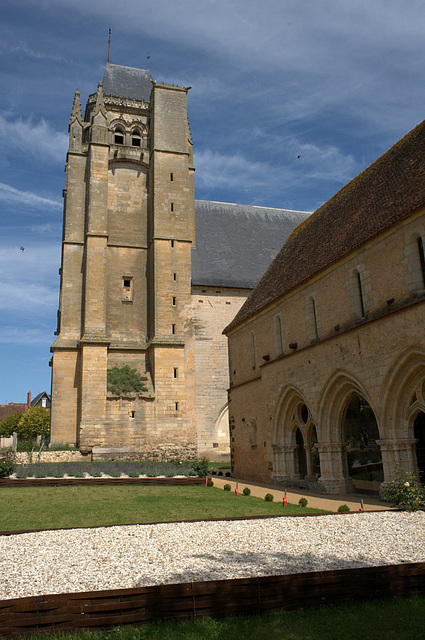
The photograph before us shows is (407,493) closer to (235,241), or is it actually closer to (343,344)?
(343,344)

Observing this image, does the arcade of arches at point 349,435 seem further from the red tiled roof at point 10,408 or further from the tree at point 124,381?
the red tiled roof at point 10,408

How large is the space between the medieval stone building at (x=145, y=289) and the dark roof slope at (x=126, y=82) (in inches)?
134

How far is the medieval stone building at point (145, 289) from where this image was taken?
26625mm

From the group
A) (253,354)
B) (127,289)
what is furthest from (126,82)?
(253,354)

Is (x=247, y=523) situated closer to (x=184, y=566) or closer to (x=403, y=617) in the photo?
(x=184, y=566)

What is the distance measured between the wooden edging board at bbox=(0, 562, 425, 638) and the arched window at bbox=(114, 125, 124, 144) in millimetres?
32368

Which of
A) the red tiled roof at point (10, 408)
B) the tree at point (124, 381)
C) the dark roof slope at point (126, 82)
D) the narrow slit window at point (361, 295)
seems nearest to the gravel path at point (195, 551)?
the narrow slit window at point (361, 295)

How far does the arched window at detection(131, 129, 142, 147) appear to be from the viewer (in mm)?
33656

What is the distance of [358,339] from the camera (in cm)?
1248

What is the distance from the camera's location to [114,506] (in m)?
11.2

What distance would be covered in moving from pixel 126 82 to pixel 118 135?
20.4 ft

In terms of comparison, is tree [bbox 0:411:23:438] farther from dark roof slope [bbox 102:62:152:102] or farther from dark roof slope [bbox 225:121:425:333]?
dark roof slope [bbox 225:121:425:333]

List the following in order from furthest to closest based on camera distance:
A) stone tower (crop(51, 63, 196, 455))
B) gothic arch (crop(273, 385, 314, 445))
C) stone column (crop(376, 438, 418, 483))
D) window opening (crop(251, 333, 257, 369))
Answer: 1. stone tower (crop(51, 63, 196, 455))
2. window opening (crop(251, 333, 257, 369))
3. gothic arch (crop(273, 385, 314, 445))
4. stone column (crop(376, 438, 418, 483))

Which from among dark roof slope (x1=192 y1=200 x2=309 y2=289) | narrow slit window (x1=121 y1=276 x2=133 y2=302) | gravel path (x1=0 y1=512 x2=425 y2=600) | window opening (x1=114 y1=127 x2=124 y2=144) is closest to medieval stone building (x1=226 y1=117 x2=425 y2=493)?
gravel path (x1=0 y1=512 x2=425 y2=600)
